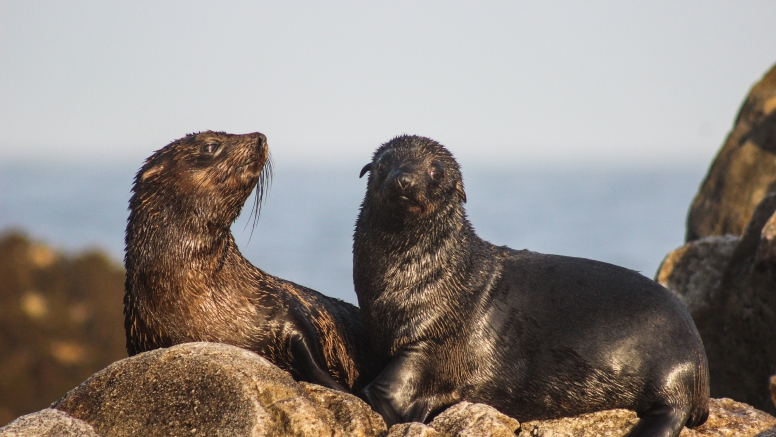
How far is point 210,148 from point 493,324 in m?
2.55

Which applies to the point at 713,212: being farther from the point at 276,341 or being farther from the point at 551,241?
the point at 551,241

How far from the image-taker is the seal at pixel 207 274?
20.9 ft

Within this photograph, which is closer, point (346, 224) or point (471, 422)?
point (471, 422)

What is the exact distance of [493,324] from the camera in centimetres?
645

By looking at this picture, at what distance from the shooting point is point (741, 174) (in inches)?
441

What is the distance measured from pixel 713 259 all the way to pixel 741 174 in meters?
2.88

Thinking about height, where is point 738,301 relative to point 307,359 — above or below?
above

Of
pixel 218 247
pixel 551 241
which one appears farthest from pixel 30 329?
pixel 551 241

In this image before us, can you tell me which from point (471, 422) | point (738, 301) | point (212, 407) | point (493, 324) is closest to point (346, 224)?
point (738, 301)

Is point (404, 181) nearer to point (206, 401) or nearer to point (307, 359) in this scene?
point (307, 359)

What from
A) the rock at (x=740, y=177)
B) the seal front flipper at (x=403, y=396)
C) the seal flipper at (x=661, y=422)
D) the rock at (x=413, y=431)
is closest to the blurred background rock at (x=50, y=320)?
the rock at (x=740, y=177)

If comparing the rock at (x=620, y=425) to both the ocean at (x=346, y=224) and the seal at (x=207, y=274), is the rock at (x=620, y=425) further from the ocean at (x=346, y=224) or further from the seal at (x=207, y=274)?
the ocean at (x=346, y=224)

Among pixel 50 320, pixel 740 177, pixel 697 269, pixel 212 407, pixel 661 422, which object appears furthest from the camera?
pixel 50 320

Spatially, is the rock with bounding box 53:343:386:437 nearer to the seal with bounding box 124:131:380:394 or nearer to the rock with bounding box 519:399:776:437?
the seal with bounding box 124:131:380:394
